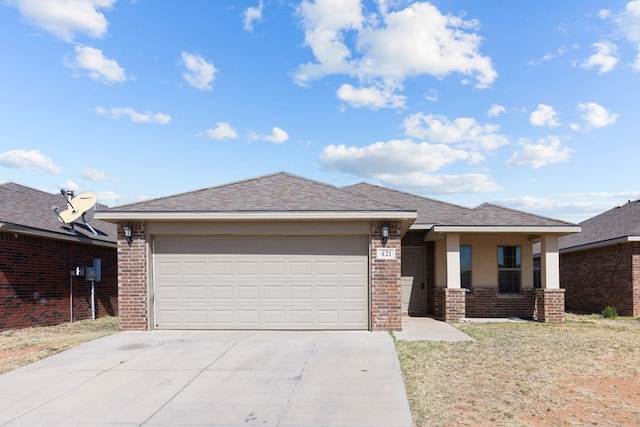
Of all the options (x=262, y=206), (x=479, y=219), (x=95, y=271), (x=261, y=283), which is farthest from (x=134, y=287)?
(x=479, y=219)

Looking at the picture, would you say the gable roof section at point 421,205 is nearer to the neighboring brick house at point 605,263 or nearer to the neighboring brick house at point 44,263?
the neighboring brick house at point 605,263

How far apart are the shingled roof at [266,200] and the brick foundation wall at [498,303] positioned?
229 inches

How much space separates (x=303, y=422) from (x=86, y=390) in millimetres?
3304

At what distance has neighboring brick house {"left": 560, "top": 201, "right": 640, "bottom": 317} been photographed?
606 inches

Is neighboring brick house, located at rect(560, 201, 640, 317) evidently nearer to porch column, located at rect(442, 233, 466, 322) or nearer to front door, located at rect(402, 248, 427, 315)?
porch column, located at rect(442, 233, 466, 322)

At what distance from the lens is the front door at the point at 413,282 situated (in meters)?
16.2

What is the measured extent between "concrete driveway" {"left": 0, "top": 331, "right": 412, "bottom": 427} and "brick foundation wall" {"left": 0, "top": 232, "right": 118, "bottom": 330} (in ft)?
13.5

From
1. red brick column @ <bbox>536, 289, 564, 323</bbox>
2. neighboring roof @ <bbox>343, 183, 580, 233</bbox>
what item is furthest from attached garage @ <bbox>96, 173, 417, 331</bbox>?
red brick column @ <bbox>536, 289, 564, 323</bbox>

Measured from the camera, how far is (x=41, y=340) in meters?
10.9

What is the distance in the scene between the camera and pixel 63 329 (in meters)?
13.0

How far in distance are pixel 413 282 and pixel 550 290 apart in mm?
4134

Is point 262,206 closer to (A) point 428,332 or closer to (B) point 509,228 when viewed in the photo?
(A) point 428,332

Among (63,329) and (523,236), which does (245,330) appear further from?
(523,236)

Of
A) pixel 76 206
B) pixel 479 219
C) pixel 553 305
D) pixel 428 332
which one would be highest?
pixel 76 206
